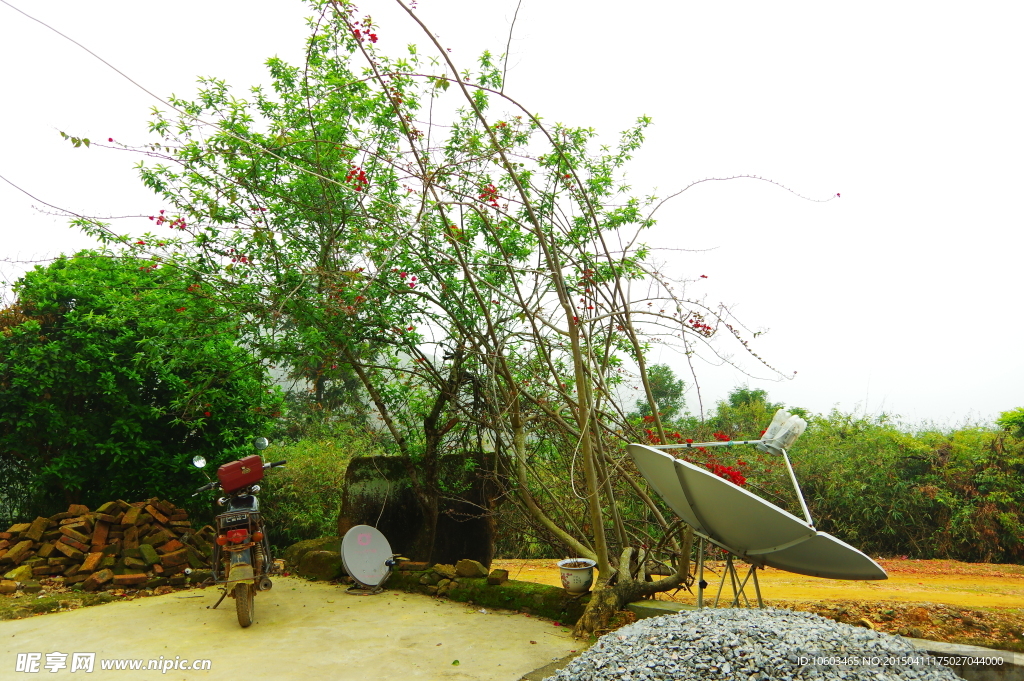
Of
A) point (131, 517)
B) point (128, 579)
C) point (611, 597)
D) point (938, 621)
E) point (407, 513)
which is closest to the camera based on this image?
point (938, 621)

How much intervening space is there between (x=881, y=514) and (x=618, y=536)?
14.2 feet

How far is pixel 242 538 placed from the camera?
162 inches

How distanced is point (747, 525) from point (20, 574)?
208 inches

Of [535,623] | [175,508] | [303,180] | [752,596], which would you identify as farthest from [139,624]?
[752,596]

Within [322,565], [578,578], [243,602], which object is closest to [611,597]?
[578,578]

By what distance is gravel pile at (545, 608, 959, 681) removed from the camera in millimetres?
2475

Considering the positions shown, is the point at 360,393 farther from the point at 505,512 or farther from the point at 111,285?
the point at 111,285

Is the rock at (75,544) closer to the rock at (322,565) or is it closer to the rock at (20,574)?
the rock at (20,574)

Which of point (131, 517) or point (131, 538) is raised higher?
point (131, 517)

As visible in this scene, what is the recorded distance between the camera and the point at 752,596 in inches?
203

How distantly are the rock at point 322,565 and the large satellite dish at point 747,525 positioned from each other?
3046 mm

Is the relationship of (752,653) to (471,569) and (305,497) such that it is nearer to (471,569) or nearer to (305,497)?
(471,569)

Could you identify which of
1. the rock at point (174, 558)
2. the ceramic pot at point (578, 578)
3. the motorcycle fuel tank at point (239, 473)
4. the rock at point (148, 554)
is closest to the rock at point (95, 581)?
the rock at point (148, 554)

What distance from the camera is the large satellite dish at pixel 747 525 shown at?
2.78 metres
